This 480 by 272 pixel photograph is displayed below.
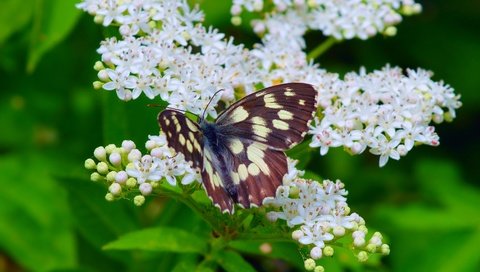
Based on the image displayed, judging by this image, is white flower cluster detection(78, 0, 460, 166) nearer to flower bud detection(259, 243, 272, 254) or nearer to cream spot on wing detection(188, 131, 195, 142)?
cream spot on wing detection(188, 131, 195, 142)

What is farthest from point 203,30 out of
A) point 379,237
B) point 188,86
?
point 379,237

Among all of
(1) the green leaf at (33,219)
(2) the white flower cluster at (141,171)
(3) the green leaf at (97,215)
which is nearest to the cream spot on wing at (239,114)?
(2) the white flower cluster at (141,171)

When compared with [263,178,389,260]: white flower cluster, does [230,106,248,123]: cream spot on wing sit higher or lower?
higher

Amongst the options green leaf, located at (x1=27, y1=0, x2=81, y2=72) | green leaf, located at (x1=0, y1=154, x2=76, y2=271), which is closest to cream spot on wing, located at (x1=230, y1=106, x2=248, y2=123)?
green leaf, located at (x1=27, y1=0, x2=81, y2=72)

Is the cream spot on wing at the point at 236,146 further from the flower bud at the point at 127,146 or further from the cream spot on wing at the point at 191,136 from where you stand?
the flower bud at the point at 127,146

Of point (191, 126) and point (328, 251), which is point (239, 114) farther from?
point (328, 251)

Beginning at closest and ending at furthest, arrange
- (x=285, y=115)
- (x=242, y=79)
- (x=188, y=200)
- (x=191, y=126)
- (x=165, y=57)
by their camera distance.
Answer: (x=191, y=126)
(x=285, y=115)
(x=188, y=200)
(x=165, y=57)
(x=242, y=79)

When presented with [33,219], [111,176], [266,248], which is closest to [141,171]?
[111,176]
